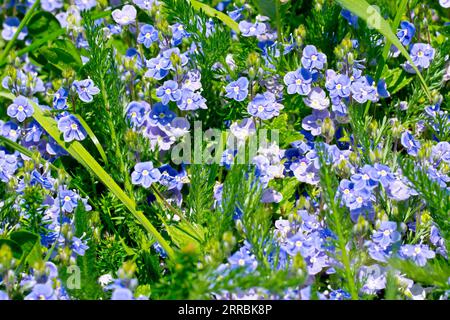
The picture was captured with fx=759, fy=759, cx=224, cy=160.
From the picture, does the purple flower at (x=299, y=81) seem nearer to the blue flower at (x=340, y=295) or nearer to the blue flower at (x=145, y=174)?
the blue flower at (x=145, y=174)

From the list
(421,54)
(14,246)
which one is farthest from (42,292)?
(421,54)

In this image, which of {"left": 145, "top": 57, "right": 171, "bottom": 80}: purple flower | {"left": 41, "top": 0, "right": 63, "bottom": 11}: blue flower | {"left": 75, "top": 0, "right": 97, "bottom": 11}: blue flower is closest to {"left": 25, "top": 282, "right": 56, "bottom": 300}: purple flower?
{"left": 145, "top": 57, "right": 171, "bottom": 80}: purple flower

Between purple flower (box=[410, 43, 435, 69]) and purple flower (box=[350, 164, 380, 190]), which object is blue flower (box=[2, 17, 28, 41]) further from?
purple flower (box=[350, 164, 380, 190])

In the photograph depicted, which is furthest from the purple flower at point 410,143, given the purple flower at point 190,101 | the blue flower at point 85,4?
the blue flower at point 85,4

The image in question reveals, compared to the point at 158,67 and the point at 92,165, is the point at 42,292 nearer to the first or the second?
the point at 92,165

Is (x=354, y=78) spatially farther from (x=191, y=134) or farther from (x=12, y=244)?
(x=12, y=244)

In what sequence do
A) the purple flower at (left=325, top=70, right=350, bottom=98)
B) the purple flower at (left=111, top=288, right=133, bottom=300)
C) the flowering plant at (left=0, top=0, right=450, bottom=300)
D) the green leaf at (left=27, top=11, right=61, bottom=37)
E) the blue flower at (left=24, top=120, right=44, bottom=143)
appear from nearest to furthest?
the purple flower at (left=111, top=288, right=133, bottom=300)
the flowering plant at (left=0, top=0, right=450, bottom=300)
the purple flower at (left=325, top=70, right=350, bottom=98)
the blue flower at (left=24, top=120, right=44, bottom=143)
the green leaf at (left=27, top=11, right=61, bottom=37)
